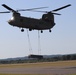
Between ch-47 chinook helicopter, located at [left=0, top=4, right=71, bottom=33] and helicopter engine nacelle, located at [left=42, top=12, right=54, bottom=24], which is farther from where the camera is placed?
helicopter engine nacelle, located at [left=42, top=12, right=54, bottom=24]

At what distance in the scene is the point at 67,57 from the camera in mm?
153250

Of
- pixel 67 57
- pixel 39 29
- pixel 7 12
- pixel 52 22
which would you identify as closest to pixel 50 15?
pixel 52 22

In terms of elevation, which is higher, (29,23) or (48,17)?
(48,17)

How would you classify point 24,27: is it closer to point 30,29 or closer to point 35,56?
point 30,29

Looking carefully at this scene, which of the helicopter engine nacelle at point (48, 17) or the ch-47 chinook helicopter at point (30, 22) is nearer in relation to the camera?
the ch-47 chinook helicopter at point (30, 22)

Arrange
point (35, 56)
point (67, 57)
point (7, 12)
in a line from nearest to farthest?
point (35, 56) < point (7, 12) < point (67, 57)

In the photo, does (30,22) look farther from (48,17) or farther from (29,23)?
(48,17)

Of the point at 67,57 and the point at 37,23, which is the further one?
the point at 67,57

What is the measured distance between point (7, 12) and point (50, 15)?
427 inches

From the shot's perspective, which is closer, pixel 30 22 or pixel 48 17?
pixel 30 22

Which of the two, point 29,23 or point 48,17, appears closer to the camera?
point 29,23

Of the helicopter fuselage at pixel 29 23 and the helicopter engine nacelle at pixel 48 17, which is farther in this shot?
the helicopter engine nacelle at pixel 48 17

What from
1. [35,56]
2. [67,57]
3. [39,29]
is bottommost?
[67,57]

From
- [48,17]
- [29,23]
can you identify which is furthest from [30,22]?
[48,17]
